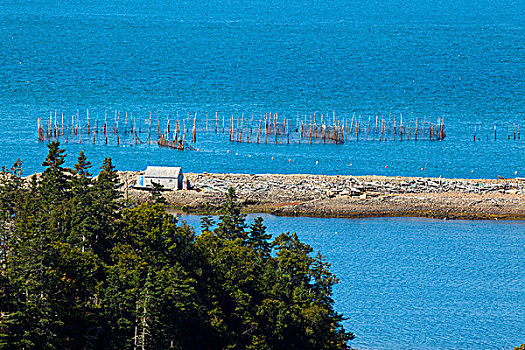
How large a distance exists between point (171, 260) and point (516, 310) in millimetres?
35907

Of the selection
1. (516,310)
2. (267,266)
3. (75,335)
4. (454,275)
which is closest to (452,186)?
(454,275)

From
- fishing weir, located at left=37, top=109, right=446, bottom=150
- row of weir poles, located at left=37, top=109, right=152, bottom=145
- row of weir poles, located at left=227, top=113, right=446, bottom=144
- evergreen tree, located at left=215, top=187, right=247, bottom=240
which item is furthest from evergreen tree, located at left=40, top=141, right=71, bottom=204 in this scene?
row of weir poles, located at left=227, top=113, right=446, bottom=144

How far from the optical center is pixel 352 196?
10794 cm

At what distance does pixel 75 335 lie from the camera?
52.5m

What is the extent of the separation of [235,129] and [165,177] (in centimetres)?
5007

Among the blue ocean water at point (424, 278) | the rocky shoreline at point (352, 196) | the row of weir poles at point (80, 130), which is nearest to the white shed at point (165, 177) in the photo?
the rocky shoreline at point (352, 196)

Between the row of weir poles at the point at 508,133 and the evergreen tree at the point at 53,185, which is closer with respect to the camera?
the evergreen tree at the point at 53,185

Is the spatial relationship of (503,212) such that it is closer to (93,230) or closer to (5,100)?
(93,230)

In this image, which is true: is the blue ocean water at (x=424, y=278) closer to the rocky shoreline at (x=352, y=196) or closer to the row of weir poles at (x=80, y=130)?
the rocky shoreline at (x=352, y=196)

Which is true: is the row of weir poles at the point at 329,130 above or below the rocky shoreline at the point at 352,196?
above

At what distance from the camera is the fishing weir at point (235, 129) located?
14612 cm

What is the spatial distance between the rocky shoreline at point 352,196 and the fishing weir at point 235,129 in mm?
30864

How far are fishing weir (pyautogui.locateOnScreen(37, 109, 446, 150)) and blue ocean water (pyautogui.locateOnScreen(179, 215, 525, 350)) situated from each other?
153ft

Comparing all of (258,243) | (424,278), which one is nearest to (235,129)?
(424,278)
